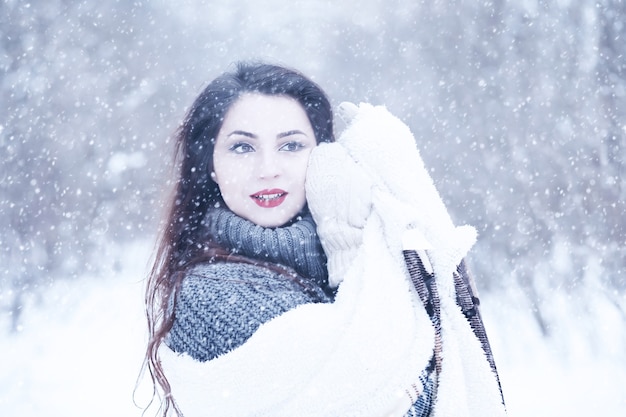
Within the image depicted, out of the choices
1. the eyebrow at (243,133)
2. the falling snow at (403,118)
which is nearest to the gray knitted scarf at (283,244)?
the eyebrow at (243,133)

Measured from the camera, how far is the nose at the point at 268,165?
1.59 m

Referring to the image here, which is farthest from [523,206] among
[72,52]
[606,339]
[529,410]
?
[72,52]

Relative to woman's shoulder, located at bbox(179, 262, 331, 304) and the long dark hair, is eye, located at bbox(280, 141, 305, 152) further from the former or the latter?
woman's shoulder, located at bbox(179, 262, 331, 304)

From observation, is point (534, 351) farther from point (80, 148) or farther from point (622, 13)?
point (80, 148)

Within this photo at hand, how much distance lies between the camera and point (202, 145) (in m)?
1.74

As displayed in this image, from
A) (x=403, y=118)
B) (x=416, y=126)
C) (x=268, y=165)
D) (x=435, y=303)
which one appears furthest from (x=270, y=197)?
(x=416, y=126)

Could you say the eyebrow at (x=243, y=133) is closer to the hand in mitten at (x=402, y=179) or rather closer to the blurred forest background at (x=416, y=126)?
the hand in mitten at (x=402, y=179)

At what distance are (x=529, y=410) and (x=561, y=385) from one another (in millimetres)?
451

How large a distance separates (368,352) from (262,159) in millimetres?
640

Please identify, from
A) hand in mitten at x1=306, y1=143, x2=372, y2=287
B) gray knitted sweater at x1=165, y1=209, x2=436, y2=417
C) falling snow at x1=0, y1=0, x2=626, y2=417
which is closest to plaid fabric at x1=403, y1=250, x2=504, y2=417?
gray knitted sweater at x1=165, y1=209, x2=436, y2=417

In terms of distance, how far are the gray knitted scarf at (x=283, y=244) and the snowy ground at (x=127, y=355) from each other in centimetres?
235

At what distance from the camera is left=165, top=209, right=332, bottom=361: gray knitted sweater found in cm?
130

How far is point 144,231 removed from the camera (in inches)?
177

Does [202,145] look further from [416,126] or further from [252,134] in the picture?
[416,126]
